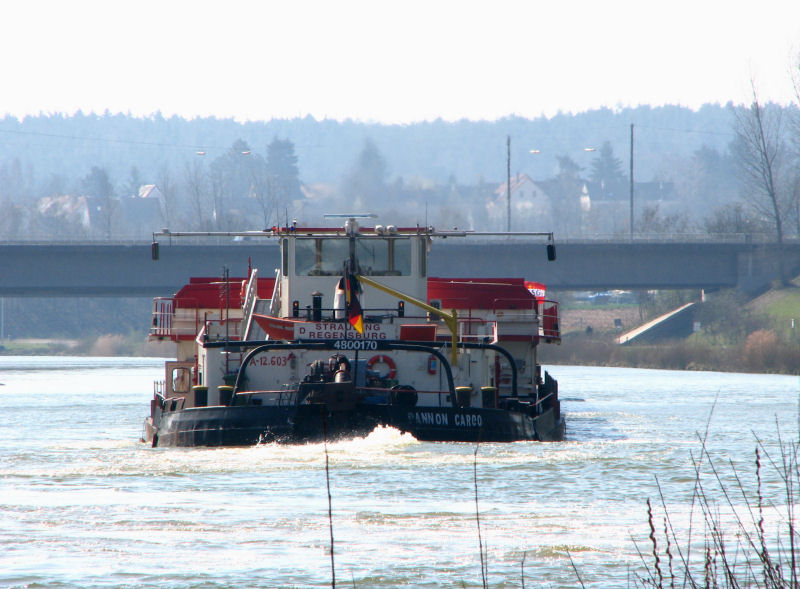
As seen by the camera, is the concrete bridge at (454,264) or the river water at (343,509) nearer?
the river water at (343,509)

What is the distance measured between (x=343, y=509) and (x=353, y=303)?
663 centimetres

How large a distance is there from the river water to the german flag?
2173 millimetres

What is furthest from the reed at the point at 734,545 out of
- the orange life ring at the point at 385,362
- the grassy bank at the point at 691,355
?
the grassy bank at the point at 691,355

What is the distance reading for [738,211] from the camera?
96000 mm

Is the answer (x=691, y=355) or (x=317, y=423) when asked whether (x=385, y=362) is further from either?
(x=691, y=355)

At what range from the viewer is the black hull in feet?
73.3

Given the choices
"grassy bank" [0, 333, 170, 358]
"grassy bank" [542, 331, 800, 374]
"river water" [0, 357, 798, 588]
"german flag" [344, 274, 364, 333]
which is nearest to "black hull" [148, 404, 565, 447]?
"river water" [0, 357, 798, 588]

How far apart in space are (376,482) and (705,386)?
36531mm

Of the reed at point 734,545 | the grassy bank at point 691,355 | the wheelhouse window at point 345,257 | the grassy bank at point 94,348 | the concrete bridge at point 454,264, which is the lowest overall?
the reed at point 734,545

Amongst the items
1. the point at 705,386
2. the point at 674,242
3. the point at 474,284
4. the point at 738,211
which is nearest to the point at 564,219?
the point at 738,211

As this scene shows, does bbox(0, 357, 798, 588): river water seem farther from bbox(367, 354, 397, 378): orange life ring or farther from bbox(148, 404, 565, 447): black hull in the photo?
bbox(367, 354, 397, 378): orange life ring

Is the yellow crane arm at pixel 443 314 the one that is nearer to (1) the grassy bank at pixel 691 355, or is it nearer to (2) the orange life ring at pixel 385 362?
(2) the orange life ring at pixel 385 362

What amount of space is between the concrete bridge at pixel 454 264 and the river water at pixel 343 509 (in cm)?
3981

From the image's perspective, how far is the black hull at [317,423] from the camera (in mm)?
22328
